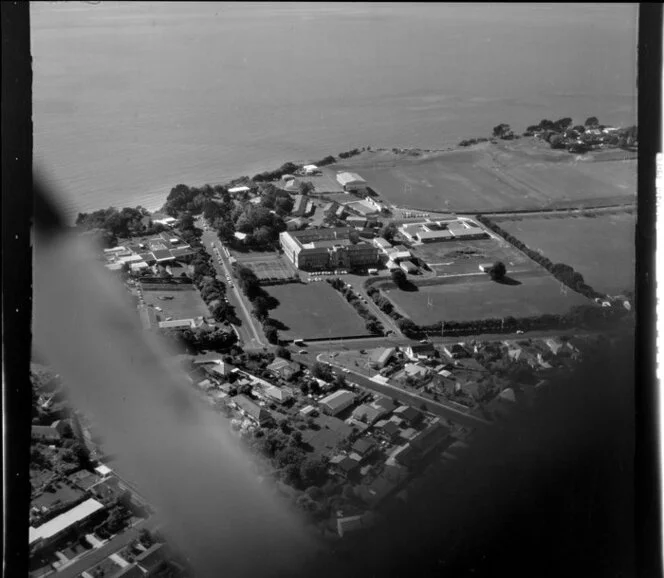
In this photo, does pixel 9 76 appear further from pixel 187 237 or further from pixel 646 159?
pixel 187 237

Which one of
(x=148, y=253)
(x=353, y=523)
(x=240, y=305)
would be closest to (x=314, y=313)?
(x=240, y=305)

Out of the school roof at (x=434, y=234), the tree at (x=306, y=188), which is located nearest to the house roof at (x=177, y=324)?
the school roof at (x=434, y=234)

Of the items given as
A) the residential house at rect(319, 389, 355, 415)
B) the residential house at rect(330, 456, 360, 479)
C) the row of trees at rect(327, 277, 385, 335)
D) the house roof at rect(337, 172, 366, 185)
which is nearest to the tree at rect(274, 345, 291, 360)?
the residential house at rect(319, 389, 355, 415)

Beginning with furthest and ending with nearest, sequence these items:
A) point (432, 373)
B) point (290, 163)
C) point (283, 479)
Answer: point (290, 163) → point (432, 373) → point (283, 479)

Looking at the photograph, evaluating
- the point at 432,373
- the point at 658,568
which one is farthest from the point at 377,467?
the point at 658,568

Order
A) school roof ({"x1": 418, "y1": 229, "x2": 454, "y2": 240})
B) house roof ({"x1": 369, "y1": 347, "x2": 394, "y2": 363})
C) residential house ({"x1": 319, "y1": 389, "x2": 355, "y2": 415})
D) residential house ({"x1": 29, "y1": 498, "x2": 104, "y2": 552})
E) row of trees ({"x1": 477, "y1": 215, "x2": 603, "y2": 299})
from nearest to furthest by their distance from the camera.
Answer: residential house ({"x1": 29, "y1": 498, "x2": 104, "y2": 552}), residential house ({"x1": 319, "y1": 389, "x2": 355, "y2": 415}), house roof ({"x1": 369, "y1": 347, "x2": 394, "y2": 363}), row of trees ({"x1": 477, "y1": 215, "x2": 603, "y2": 299}), school roof ({"x1": 418, "y1": 229, "x2": 454, "y2": 240})

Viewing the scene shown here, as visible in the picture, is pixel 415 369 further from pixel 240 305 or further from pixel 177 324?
pixel 177 324

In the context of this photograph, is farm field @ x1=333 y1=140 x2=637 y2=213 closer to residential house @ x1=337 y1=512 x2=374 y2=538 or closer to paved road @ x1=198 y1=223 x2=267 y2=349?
paved road @ x1=198 y1=223 x2=267 y2=349
